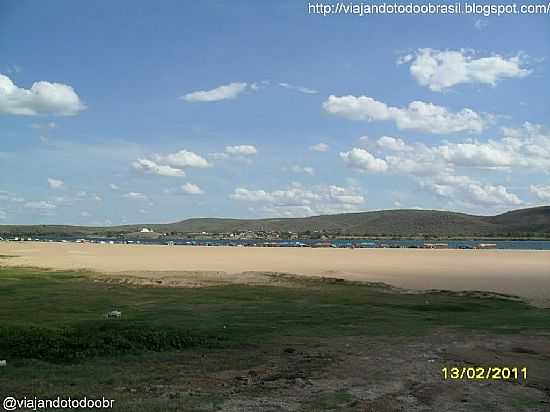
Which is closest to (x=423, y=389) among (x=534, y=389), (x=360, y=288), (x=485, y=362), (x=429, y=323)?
(x=534, y=389)

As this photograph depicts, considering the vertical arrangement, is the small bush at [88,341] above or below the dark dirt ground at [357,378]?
above

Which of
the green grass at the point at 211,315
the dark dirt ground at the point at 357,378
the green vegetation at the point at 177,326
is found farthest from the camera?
the green grass at the point at 211,315

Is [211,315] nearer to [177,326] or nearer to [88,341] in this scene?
[177,326]

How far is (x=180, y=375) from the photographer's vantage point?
10.4m

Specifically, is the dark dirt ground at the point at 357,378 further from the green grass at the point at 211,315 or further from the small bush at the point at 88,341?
the green grass at the point at 211,315
